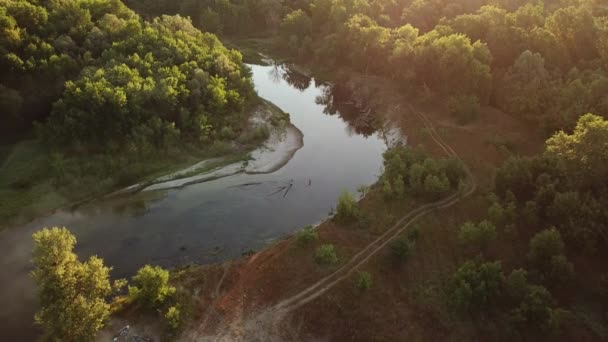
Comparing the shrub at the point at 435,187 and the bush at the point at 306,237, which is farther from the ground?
the shrub at the point at 435,187

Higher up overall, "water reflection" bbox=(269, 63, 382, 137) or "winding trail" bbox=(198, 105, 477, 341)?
"water reflection" bbox=(269, 63, 382, 137)

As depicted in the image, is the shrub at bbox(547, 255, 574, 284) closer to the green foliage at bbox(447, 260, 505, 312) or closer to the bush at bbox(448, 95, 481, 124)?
the green foliage at bbox(447, 260, 505, 312)

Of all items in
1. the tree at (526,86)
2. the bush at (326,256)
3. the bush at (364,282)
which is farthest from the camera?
the tree at (526,86)

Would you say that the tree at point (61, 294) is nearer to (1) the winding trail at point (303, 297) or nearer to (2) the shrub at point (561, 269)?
(1) the winding trail at point (303, 297)

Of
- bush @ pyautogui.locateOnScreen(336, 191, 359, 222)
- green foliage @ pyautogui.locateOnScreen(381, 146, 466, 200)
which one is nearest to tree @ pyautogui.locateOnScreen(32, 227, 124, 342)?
bush @ pyautogui.locateOnScreen(336, 191, 359, 222)

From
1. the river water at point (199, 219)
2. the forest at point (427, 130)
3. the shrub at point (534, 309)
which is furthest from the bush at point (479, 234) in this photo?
the river water at point (199, 219)

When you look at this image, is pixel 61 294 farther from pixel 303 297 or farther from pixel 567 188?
pixel 567 188
